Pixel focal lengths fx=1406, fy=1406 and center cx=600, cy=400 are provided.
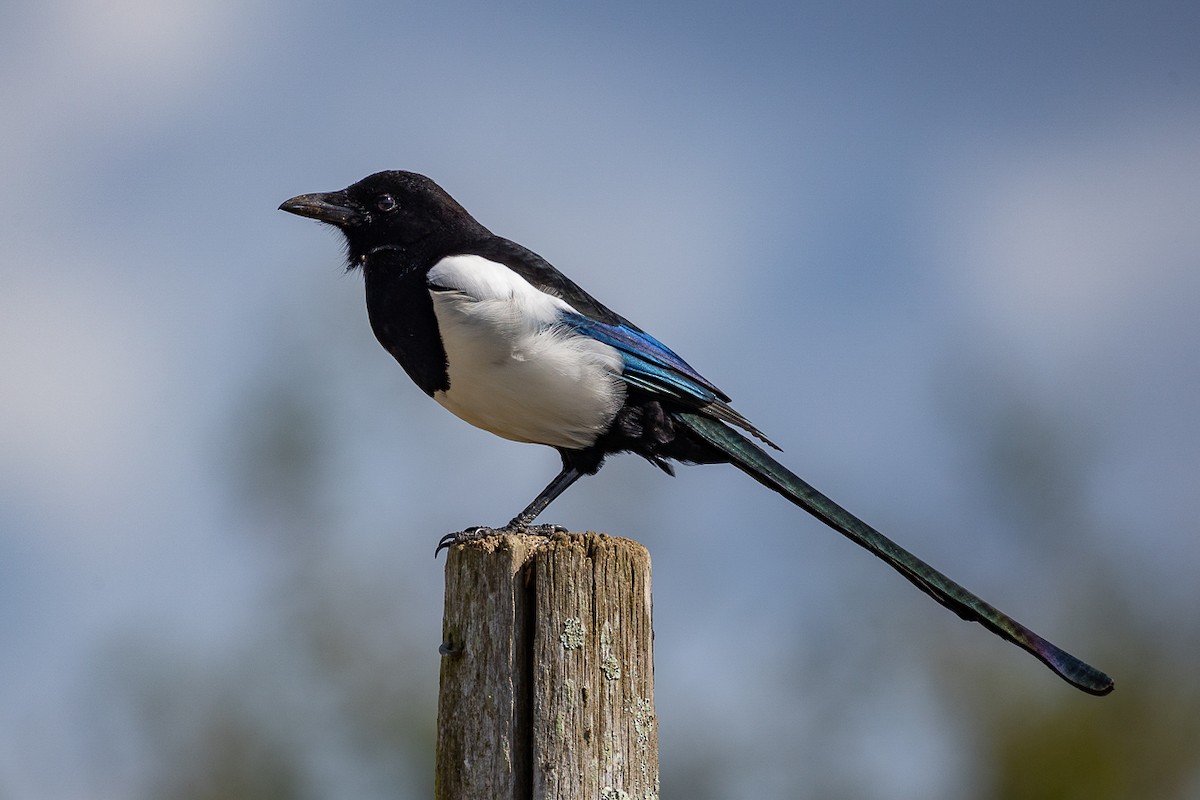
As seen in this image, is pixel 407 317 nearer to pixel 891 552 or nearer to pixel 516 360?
pixel 516 360

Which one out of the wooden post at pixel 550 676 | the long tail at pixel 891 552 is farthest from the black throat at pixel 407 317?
the wooden post at pixel 550 676

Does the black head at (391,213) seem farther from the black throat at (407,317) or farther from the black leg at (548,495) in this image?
the black leg at (548,495)

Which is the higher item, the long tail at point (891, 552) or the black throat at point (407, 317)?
the black throat at point (407, 317)

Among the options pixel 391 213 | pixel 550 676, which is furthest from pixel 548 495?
pixel 550 676

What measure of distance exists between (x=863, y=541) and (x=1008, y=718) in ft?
18.9

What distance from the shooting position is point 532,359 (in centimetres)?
395

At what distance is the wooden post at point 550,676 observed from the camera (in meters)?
2.51

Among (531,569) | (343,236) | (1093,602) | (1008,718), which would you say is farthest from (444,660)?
(1093,602)

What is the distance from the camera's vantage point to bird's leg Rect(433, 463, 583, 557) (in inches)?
137

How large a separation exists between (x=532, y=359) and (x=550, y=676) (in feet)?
5.08

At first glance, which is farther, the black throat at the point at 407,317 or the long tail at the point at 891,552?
the black throat at the point at 407,317

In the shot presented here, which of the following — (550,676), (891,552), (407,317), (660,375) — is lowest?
(550,676)

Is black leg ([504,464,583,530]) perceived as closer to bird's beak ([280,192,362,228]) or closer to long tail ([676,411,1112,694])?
long tail ([676,411,1112,694])

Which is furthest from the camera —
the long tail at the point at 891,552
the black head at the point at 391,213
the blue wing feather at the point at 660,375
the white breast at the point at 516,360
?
the black head at the point at 391,213
